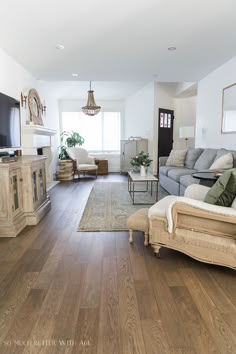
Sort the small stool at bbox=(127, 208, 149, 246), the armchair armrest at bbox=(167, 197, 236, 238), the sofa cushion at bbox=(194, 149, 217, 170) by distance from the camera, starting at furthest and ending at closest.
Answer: the sofa cushion at bbox=(194, 149, 217, 170)
the small stool at bbox=(127, 208, 149, 246)
the armchair armrest at bbox=(167, 197, 236, 238)

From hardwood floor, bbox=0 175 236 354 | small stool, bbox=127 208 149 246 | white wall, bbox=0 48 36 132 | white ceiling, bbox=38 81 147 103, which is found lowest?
hardwood floor, bbox=0 175 236 354

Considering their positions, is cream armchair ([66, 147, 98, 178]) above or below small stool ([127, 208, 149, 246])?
above

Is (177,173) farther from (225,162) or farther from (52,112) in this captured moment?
(52,112)

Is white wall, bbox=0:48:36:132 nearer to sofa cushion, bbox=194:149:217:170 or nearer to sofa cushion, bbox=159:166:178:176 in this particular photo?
sofa cushion, bbox=159:166:178:176

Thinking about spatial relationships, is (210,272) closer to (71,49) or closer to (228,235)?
(228,235)

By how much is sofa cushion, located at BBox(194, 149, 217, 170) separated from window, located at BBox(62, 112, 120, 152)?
448cm

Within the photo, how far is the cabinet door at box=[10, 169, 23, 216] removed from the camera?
9.83 feet

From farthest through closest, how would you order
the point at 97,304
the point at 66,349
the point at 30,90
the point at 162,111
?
1. the point at 162,111
2. the point at 30,90
3. the point at 97,304
4. the point at 66,349

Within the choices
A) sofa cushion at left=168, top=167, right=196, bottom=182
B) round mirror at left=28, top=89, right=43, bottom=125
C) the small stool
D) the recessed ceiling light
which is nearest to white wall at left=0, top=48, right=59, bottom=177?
round mirror at left=28, top=89, right=43, bottom=125

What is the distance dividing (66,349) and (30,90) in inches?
184

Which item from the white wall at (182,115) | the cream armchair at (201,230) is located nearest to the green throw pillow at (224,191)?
the cream armchair at (201,230)

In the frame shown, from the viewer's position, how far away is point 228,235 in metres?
2.13

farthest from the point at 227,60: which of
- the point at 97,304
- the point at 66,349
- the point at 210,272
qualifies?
the point at 66,349

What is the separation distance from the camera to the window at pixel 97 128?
862 centimetres
